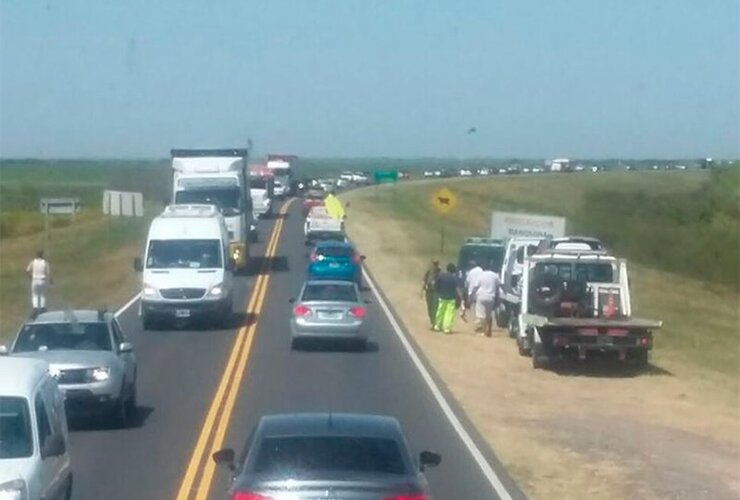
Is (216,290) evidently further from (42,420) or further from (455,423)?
(42,420)

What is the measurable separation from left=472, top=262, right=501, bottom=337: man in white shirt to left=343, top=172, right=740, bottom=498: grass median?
2.19 ft

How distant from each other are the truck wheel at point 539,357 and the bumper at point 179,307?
901cm

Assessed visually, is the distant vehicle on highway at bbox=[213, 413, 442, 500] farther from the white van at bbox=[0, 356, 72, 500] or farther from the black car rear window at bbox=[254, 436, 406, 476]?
the white van at bbox=[0, 356, 72, 500]

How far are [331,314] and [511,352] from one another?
429cm

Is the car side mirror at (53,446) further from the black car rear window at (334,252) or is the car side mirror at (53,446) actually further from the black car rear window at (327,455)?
the black car rear window at (334,252)

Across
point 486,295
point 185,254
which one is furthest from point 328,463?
point 185,254

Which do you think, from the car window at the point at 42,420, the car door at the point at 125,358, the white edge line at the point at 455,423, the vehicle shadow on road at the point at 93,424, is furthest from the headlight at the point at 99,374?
the car window at the point at 42,420

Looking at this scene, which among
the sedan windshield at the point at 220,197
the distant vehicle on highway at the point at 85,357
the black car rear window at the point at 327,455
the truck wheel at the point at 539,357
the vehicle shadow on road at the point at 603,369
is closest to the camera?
the black car rear window at the point at 327,455

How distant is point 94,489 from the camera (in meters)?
17.2

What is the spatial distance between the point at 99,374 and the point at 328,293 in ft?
42.9

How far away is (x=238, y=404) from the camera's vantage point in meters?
25.1

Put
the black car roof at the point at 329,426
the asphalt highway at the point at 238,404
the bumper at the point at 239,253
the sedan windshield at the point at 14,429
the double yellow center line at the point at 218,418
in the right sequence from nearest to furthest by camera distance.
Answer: the black car roof at the point at 329,426 < the sedan windshield at the point at 14,429 < the double yellow center line at the point at 218,418 < the asphalt highway at the point at 238,404 < the bumper at the point at 239,253

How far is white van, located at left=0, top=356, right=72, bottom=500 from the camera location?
1252 cm

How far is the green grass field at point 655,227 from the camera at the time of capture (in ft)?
169
